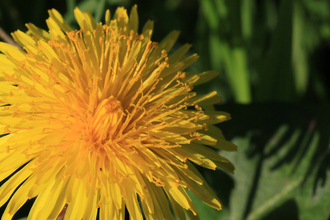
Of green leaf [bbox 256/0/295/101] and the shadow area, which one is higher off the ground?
green leaf [bbox 256/0/295/101]

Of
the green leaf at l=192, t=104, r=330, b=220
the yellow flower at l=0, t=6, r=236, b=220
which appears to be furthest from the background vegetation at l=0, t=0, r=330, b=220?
the yellow flower at l=0, t=6, r=236, b=220

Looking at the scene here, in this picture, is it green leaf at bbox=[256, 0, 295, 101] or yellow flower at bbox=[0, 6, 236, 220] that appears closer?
yellow flower at bbox=[0, 6, 236, 220]

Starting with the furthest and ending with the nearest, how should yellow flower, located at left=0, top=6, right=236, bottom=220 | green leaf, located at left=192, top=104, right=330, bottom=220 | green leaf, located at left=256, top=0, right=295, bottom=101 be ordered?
green leaf, located at left=256, top=0, right=295, bottom=101
green leaf, located at left=192, top=104, right=330, bottom=220
yellow flower, located at left=0, top=6, right=236, bottom=220

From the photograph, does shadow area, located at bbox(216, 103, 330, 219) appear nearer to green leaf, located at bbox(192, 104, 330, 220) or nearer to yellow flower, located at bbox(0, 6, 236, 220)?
green leaf, located at bbox(192, 104, 330, 220)

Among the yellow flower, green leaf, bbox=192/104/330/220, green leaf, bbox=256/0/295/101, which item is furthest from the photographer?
green leaf, bbox=256/0/295/101

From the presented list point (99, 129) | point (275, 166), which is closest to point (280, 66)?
point (275, 166)

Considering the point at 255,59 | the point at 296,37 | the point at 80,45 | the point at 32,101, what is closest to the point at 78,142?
the point at 32,101

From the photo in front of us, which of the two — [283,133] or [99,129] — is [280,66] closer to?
[283,133]
